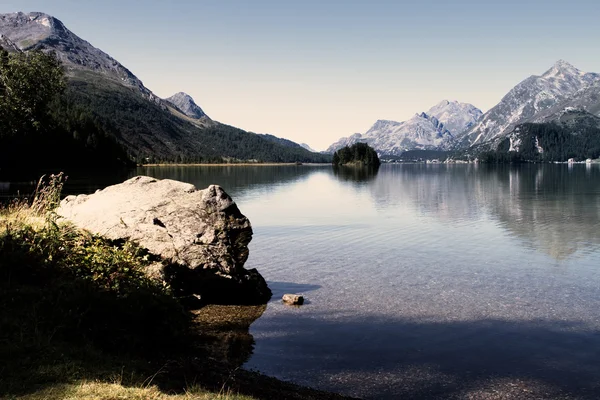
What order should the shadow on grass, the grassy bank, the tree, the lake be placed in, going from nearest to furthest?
the grassy bank, the shadow on grass, the lake, the tree

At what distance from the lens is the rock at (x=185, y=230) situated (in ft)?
69.8

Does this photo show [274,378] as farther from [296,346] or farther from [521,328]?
[521,328]

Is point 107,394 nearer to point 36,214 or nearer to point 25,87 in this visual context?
point 36,214

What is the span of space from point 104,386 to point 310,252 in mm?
26510

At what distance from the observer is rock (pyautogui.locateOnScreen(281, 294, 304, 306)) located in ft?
74.2

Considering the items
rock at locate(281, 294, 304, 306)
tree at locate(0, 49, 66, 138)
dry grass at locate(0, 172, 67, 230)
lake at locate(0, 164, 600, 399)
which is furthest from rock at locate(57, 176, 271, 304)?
tree at locate(0, 49, 66, 138)

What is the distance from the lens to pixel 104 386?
9.56m

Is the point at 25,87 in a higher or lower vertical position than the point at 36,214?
higher

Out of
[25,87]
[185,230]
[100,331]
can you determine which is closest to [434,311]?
[185,230]

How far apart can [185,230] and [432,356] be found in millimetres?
12372

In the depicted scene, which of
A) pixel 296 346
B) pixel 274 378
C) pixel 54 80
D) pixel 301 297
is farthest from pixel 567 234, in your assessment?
pixel 54 80

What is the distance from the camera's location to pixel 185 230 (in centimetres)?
2217

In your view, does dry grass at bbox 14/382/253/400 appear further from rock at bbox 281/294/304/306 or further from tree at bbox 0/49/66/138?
tree at bbox 0/49/66/138

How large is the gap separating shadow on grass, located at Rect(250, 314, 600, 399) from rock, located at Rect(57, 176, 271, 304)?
3.39m
